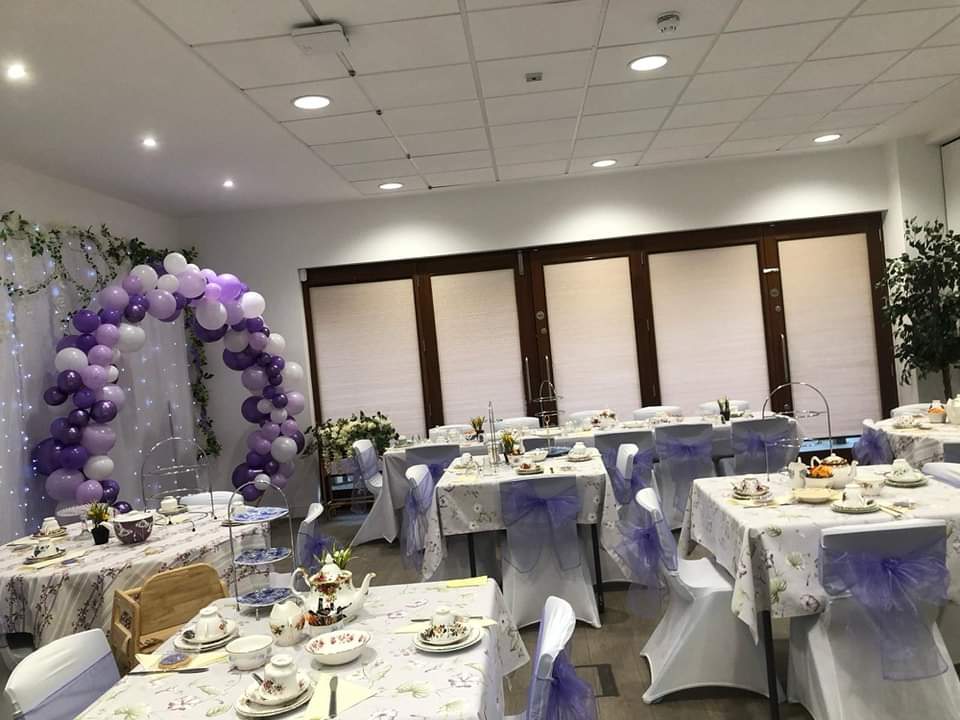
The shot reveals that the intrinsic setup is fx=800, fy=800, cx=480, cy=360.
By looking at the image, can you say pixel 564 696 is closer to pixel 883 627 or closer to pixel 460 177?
pixel 883 627

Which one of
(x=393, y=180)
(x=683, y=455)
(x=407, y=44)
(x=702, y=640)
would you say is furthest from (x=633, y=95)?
(x=702, y=640)

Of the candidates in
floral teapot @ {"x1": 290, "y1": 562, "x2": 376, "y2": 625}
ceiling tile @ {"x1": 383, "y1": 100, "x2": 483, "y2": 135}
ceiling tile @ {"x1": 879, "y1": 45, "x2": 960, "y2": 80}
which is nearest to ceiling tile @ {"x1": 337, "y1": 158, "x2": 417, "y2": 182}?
ceiling tile @ {"x1": 383, "y1": 100, "x2": 483, "y2": 135}

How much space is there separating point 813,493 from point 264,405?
5325 millimetres

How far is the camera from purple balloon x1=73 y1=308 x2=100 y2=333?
230 inches

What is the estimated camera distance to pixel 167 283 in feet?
20.9

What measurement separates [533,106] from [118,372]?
3773 mm

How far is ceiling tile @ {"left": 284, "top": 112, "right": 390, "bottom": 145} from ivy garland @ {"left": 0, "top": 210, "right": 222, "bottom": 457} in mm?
2117

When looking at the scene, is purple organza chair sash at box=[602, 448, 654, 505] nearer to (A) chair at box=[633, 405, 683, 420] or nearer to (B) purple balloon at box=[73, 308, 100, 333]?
(A) chair at box=[633, 405, 683, 420]

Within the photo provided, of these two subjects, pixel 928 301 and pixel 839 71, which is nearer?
pixel 839 71

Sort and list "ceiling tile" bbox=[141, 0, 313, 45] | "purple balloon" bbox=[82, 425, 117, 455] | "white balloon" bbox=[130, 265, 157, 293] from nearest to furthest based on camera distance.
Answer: "ceiling tile" bbox=[141, 0, 313, 45]
"purple balloon" bbox=[82, 425, 117, 455]
"white balloon" bbox=[130, 265, 157, 293]

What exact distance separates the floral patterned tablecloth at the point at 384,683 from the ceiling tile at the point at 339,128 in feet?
12.4

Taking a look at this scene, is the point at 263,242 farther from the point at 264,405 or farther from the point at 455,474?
the point at 455,474

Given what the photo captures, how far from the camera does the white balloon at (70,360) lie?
561cm

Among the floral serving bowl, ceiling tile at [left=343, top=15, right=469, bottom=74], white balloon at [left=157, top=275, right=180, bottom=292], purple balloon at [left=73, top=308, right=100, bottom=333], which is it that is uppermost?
ceiling tile at [left=343, top=15, right=469, bottom=74]
